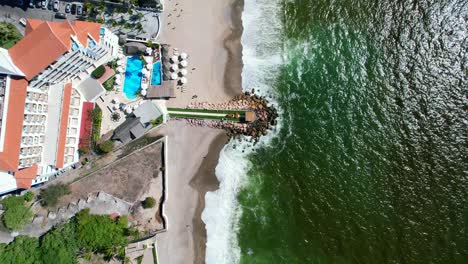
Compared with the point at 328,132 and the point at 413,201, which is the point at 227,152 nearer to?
the point at 328,132

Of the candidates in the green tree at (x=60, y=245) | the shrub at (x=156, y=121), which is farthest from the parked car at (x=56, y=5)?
the green tree at (x=60, y=245)

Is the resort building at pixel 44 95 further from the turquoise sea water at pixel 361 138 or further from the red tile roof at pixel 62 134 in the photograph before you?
→ the turquoise sea water at pixel 361 138

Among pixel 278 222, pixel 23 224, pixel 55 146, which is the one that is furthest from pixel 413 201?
pixel 23 224

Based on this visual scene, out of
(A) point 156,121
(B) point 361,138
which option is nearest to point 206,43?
(A) point 156,121

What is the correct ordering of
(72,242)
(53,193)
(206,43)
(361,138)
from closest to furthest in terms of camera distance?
(72,242) < (53,193) < (361,138) < (206,43)

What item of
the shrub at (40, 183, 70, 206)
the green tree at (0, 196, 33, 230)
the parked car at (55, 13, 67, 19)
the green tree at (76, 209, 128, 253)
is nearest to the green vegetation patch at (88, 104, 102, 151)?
the shrub at (40, 183, 70, 206)

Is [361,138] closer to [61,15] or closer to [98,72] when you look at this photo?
[98,72]

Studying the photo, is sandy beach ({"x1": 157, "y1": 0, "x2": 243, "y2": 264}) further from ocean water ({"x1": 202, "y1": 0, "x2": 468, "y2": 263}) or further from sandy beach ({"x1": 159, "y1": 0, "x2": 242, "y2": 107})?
ocean water ({"x1": 202, "y1": 0, "x2": 468, "y2": 263})
